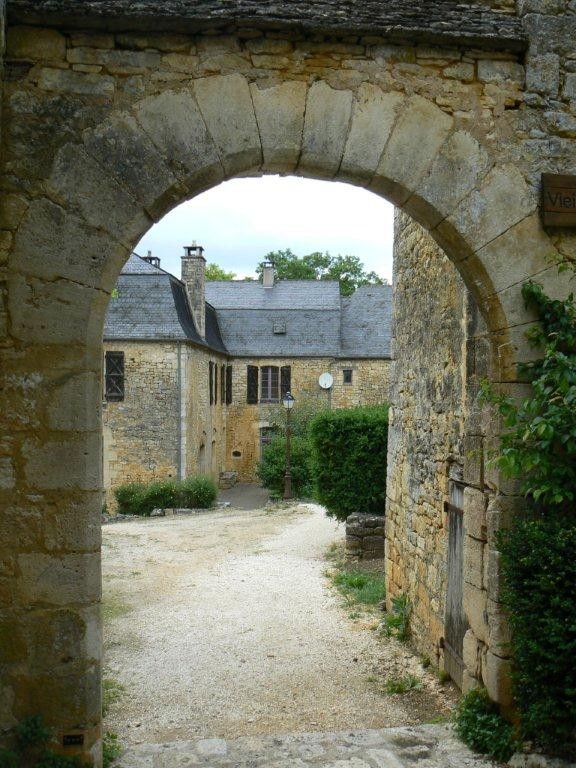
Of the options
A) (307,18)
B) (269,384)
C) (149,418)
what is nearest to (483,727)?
(307,18)

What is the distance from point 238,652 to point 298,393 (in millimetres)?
20436

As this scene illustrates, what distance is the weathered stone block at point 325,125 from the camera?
3238 mm

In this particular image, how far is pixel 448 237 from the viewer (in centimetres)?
342

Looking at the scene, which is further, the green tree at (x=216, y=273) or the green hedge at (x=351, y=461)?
the green tree at (x=216, y=273)

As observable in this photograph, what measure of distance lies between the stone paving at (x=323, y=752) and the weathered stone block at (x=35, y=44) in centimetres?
341

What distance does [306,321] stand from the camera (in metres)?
26.8

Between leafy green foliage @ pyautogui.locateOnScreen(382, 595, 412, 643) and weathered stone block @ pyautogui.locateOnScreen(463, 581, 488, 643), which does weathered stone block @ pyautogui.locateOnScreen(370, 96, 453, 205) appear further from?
leafy green foliage @ pyautogui.locateOnScreen(382, 595, 412, 643)

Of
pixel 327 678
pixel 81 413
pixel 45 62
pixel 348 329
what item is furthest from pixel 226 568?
pixel 348 329

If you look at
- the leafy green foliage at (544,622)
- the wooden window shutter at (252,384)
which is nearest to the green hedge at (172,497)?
the wooden window shutter at (252,384)

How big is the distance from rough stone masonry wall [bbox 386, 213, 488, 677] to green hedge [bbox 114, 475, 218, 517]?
1146 cm

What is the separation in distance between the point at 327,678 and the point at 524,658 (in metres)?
2.48

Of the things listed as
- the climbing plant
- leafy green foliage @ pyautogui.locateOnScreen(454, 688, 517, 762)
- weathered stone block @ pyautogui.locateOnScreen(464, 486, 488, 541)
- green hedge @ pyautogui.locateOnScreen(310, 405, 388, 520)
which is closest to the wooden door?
weathered stone block @ pyautogui.locateOnScreen(464, 486, 488, 541)

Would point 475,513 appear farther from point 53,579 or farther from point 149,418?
point 149,418

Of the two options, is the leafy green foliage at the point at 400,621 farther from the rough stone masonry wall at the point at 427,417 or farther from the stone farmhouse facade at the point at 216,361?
the stone farmhouse facade at the point at 216,361
